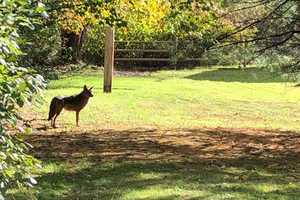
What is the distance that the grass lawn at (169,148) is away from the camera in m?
7.88

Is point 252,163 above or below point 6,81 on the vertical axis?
below

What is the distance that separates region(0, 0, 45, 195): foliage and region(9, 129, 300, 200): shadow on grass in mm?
3919

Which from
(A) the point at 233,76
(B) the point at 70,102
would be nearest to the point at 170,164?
(B) the point at 70,102

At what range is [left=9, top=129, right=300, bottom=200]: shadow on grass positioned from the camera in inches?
305

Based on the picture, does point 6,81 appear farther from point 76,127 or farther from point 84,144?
point 76,127

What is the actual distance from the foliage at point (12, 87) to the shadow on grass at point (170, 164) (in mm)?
3919

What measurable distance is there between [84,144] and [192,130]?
346cm

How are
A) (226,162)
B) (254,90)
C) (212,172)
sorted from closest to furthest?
(212,172), (226,162), (254,90)

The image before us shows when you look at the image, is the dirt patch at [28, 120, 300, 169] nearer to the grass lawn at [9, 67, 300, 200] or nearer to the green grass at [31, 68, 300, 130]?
the grass lawn at [9, 67, 300, 200]

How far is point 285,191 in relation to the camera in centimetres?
809

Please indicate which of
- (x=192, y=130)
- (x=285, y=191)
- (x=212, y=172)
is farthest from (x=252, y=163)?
(x=192, y=130)

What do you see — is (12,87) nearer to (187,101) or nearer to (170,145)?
(170,145)

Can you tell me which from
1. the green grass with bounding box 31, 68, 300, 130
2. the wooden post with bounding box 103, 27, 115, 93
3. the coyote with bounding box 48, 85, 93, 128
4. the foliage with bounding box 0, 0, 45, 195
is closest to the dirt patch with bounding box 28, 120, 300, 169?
the coyote with bounding box 48, 85, 93, 128

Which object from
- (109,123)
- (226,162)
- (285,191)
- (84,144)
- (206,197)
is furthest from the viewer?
(109,123)
